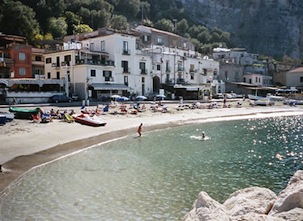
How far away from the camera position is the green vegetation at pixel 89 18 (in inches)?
3073

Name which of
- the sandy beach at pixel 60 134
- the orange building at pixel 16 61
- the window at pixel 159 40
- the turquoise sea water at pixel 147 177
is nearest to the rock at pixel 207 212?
the turquoise sea water at pixel 147 177

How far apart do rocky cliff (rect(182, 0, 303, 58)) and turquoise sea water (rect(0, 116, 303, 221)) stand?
130 metres

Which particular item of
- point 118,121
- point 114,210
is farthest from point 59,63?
point 114,210

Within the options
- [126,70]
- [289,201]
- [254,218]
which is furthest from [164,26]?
[254,218]

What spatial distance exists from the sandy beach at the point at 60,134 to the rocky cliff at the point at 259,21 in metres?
108

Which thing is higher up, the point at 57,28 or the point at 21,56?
the point at 57,28

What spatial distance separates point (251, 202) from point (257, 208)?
0.32 meters

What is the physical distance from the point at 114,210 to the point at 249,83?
8995cm

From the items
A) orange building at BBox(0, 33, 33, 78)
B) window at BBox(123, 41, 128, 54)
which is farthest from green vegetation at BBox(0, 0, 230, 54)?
window at BBox(123, 41, 128, 54)

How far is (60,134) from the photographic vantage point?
3070cm

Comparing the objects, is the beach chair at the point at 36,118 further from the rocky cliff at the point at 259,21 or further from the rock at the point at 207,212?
the rocky cliff at the point at 259,21

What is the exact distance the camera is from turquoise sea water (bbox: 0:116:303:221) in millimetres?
14172

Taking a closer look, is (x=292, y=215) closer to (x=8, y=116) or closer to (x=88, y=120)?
(x=88, y=120)

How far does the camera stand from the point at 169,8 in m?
151
